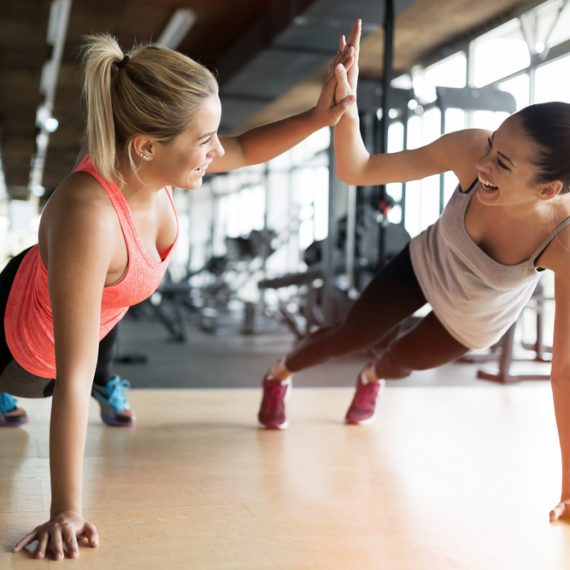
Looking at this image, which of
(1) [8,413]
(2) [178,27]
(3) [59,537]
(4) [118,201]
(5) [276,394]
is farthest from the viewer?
(2) [178,27]

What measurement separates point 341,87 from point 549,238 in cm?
55

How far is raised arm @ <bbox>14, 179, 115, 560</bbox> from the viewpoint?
3.97ft

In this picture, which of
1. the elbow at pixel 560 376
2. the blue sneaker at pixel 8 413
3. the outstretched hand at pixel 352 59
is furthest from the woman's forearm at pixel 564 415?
the blue sneaker at pixel 8 413

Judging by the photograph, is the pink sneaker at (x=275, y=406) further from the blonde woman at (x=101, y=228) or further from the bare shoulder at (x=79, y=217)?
the bare shoulder at (x=79, y=217)

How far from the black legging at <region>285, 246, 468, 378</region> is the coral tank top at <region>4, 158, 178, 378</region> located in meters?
0.70

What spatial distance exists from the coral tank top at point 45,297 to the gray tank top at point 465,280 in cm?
69

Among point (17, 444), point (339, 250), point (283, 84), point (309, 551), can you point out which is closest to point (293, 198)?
point (283, 84)

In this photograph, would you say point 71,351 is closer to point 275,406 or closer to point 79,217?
point 79,217

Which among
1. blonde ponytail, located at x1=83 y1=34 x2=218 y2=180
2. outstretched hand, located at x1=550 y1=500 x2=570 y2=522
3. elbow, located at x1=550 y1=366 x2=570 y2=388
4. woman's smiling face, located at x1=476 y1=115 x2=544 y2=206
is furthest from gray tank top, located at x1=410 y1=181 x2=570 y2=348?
blonde ponytail, located at x1=83 y1=34 x2=218 y2=180

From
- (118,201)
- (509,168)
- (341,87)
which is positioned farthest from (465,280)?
(118,201)

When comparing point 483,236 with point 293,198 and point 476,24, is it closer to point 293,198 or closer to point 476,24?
point 476,24

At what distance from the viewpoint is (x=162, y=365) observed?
14.4 ft

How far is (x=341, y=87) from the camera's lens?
163 centimetres

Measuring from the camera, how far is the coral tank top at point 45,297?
1.39 m
